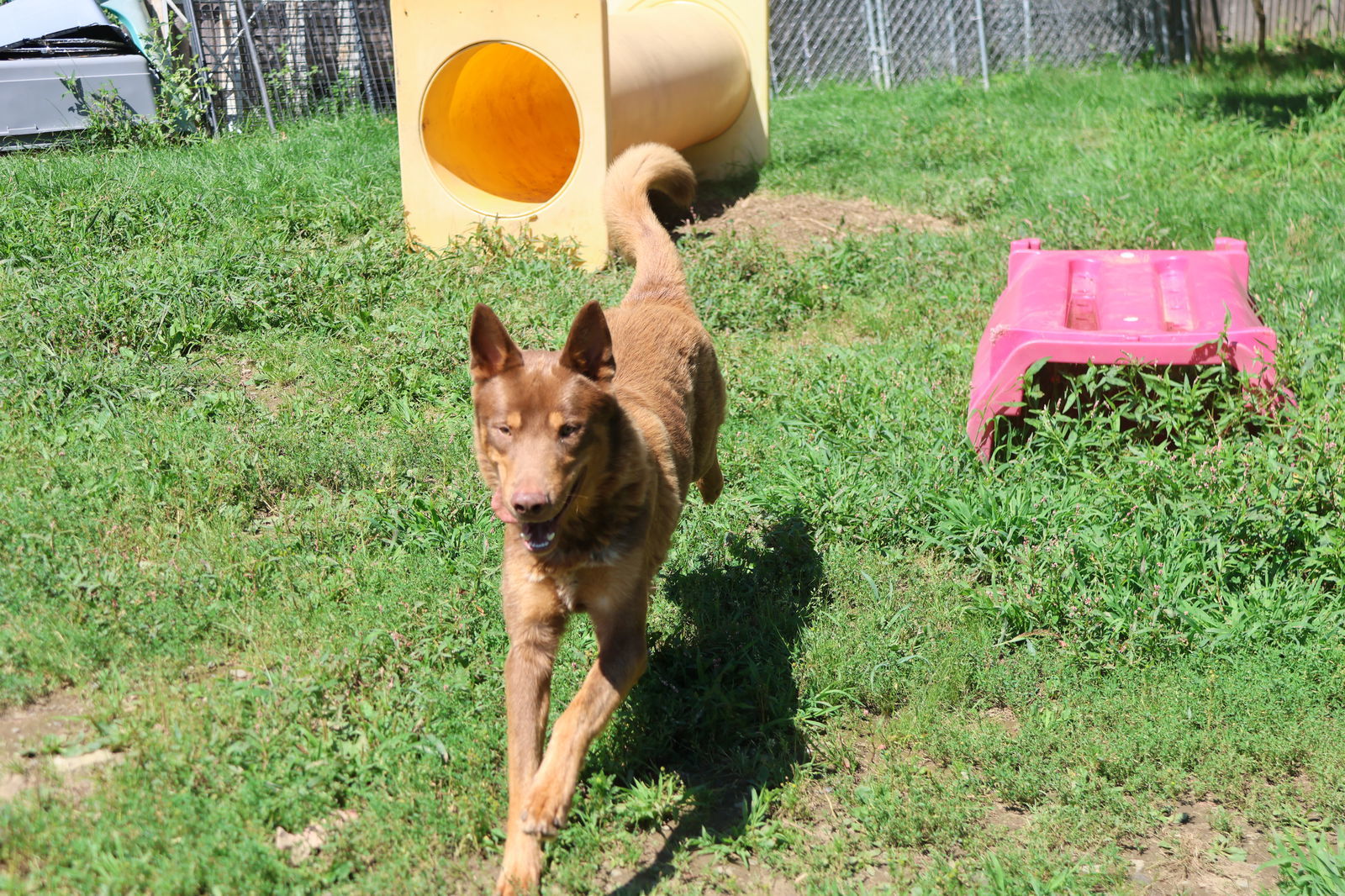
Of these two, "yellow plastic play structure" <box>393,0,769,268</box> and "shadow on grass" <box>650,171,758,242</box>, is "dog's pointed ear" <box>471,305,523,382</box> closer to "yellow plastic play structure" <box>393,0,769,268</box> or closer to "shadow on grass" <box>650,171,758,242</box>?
"yellow plastic play structure" <box>393,0,769,268</box>

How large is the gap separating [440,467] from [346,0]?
771 cm

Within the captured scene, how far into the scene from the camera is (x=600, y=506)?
3441 mm

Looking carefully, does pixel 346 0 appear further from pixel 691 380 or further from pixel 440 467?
pixel 691 380

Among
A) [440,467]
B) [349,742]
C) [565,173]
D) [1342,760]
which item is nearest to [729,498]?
[440,467]

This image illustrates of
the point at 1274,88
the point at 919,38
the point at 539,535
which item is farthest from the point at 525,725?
the point at 919,38

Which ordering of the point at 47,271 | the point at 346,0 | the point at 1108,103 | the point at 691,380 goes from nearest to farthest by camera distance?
the point at 691,380, the point at 47,271, the point at 346,0, the point at 1108,103

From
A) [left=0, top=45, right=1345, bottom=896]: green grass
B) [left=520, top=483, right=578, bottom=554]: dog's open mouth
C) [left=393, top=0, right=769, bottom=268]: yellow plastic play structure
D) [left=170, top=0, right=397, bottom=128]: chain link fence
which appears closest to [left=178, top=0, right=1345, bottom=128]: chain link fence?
[left=170, top=0, right=397, bottom=128]: chain link fence

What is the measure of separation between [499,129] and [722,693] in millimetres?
6084

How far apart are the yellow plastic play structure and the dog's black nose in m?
4.56

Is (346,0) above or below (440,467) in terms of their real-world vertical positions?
above

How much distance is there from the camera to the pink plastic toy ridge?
5105 millimetres

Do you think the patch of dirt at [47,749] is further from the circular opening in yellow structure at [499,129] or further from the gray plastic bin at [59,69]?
the gray plastic bin at [59,69]

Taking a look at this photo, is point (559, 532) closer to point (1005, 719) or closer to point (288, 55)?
point (1005, 719)

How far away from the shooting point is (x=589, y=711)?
3.21 meters
